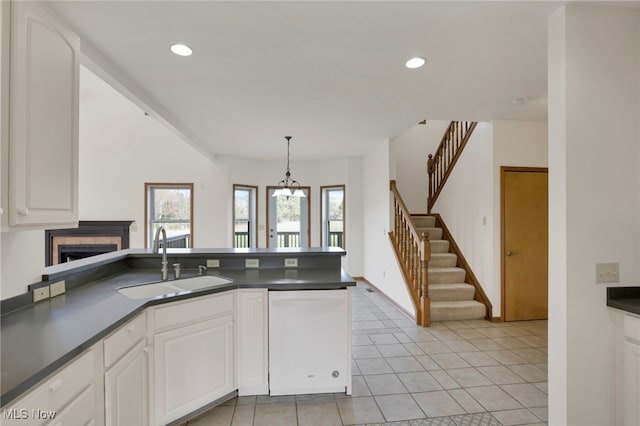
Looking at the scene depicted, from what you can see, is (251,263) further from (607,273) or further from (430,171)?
(430,171)

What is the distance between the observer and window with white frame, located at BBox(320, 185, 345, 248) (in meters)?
7.01

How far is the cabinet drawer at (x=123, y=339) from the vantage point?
147cm

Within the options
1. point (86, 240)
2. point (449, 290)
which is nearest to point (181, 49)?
point (449, 290)

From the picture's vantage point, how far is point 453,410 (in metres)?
2.27

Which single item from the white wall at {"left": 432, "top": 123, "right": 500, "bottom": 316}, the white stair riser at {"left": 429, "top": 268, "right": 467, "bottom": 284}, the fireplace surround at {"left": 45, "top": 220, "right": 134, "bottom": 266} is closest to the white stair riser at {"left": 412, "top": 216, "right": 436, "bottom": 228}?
the white wall at {"left": 432, "top": 123, "right": 500, "bottom": 316}

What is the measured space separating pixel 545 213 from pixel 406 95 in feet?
8.71

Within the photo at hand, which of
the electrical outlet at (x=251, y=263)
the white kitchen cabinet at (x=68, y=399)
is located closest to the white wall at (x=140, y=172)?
the electrical outlet at (x=251, y=263)

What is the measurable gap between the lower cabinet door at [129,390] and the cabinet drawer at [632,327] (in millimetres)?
2694

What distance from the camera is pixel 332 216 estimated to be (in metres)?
7.09

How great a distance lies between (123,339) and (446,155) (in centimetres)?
530

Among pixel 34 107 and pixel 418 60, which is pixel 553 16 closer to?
pixel 418 60

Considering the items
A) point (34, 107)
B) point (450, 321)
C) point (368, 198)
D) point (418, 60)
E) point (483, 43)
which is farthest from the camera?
point (368, 198)

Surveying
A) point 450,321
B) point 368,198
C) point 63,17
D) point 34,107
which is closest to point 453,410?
point 450,321

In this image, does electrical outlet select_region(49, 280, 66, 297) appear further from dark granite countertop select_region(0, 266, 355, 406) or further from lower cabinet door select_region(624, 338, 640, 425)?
lower cabinet door select_region(624, 338, 640, 425)
